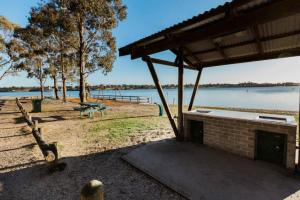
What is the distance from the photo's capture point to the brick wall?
15.1 ft

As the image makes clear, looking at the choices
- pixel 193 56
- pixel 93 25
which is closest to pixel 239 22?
pixel 193 56

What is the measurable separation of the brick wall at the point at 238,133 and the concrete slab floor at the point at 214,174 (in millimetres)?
276

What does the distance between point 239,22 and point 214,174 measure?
3288 millimetres

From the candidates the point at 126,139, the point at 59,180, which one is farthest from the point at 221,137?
the point at 59,180

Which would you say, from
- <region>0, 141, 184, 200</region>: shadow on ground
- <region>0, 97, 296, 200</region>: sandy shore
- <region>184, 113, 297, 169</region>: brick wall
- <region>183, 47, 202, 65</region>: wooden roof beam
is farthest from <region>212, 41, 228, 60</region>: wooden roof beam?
<region>0, 141, 184, 200</region>: shadow on ground

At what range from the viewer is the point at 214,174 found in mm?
4445

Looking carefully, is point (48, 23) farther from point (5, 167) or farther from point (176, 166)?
point (176, 166)

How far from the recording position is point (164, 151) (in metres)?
6.11

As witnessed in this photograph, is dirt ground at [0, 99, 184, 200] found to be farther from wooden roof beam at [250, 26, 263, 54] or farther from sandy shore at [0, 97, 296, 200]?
wooden roof beam at [250, 26, 263, 54]

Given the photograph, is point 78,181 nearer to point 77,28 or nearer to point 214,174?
point 214,174

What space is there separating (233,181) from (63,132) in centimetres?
A: 830

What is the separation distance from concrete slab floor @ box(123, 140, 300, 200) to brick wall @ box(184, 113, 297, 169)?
28 cm

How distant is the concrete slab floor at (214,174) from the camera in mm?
3701

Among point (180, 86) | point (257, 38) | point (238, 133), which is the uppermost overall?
point (257, 38)
